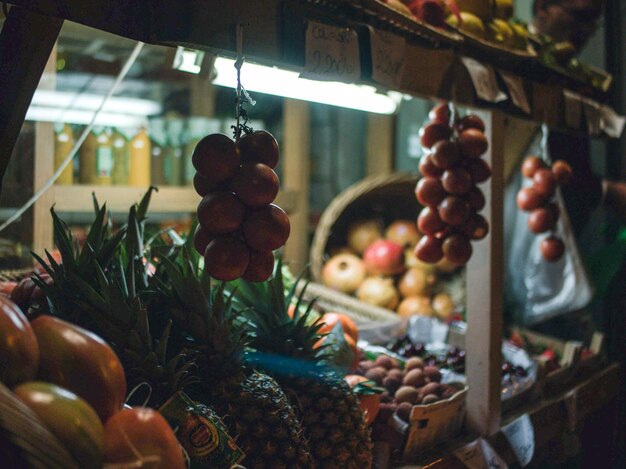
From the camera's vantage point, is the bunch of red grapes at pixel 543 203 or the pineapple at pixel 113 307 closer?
the pineapple at pixel 113 307

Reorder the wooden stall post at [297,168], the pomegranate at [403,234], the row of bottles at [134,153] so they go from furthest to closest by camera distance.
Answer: the wooden stall post at [297,168] < the pomegranate at [403,234] < the row of bottles at [134,153]

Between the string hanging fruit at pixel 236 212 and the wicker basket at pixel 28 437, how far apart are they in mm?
581

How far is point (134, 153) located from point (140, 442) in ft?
9.86

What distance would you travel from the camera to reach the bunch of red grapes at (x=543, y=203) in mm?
2969

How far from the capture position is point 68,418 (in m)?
0.94

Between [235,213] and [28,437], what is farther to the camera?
[235,213]

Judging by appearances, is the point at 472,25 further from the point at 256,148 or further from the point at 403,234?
the point at 403,234

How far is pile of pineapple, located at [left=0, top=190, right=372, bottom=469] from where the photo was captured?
4.88 ft

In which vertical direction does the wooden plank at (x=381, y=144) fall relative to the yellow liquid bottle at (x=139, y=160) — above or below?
above

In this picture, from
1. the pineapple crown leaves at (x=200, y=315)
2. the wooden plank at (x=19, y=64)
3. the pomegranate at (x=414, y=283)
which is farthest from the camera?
the pomegranate at (x=414, y=283)

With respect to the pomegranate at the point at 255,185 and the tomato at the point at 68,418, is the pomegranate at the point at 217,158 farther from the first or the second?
the tomato at the point at 68,418

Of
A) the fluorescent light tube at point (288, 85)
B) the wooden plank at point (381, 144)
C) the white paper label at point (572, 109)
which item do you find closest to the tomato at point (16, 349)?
the fluorescent light tube at point (288, 85)

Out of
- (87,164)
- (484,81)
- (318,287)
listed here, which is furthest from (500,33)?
(87,164)

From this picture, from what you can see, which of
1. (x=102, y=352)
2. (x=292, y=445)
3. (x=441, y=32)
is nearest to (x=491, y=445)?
(x=292, y=445)
